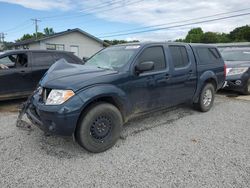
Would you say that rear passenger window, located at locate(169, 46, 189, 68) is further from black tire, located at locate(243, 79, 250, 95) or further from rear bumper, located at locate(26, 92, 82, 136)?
black tire, located at locate(243, 79, 250, 95)

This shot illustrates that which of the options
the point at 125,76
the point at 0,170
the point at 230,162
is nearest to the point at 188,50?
the point at 125,76

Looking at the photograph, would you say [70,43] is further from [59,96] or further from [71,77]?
[59,96]

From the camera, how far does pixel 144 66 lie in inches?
160

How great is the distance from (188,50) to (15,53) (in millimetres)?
4746

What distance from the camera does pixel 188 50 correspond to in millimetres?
5523

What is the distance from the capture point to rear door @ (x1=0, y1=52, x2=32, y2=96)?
645 cm

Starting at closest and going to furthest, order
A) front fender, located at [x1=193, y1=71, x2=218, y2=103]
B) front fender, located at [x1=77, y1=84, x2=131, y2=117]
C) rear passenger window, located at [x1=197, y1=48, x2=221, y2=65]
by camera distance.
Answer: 1. front fender, located at [x1=77, y1=84, x2=131, y2=117]
2. front fender, located at [x1=193, y1=71, x2=218, y2=103]
3. rear passenger window, located at [x1=197, y1=48, x2=221, y2=65]

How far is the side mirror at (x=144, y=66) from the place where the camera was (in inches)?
159

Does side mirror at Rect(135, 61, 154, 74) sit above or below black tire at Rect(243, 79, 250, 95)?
above

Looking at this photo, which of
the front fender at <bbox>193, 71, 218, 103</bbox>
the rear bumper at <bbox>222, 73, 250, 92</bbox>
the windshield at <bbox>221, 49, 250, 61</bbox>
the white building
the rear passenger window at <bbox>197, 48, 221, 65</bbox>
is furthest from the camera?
the white building

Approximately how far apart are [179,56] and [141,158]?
8.55 feet

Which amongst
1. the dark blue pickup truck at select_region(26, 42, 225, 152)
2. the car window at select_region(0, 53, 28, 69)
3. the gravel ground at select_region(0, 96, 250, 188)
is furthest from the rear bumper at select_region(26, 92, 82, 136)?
the car window at select_region(0, 53, 28, 69)

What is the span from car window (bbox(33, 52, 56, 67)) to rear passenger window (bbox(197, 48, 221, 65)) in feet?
14.2

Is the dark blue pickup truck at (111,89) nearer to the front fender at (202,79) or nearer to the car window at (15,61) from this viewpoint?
the front fender at (202,79)
